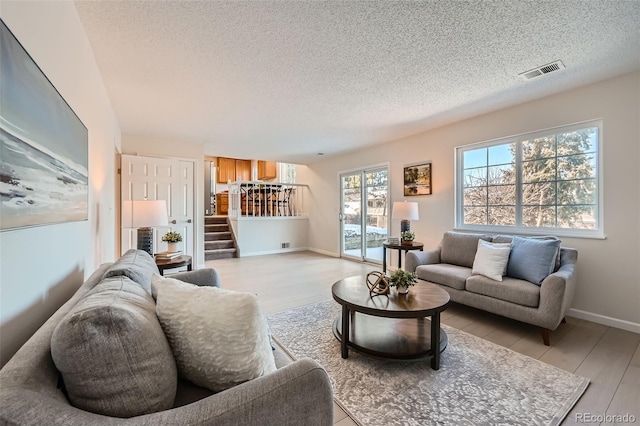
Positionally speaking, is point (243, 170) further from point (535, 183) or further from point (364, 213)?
point (535, 183)

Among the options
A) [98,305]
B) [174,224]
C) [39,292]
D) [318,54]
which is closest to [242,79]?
[318,54]

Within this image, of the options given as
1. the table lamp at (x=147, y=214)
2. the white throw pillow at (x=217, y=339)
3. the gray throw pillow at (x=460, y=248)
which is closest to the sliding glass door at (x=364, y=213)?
the gray throw pillow at (x=460, y=248)

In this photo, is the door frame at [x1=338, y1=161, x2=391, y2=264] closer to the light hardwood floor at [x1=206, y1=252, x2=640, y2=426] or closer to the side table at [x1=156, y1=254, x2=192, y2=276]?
the light hardwood floor at [x1=206, y1=252, x2=640, y2=426]

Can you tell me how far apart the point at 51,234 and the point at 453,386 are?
2.35m

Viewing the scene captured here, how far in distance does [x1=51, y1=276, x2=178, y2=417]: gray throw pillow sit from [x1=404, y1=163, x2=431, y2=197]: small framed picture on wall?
415 cm

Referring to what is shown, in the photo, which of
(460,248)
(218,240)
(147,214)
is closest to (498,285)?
(460,248)

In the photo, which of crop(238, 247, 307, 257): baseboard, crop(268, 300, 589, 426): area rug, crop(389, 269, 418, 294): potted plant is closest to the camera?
crop(268, 300, 589, 426): area rug

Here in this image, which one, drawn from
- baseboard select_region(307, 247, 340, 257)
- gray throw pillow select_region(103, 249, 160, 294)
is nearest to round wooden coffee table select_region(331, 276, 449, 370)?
gray throw pillow select_region(103, 249, 160, 294)

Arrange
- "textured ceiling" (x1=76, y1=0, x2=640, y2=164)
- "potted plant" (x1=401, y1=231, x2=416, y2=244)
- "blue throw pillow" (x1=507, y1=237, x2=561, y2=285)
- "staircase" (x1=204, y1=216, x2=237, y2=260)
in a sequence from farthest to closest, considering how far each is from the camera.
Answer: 1. "staircase" (x1=204, y1=216, x2=237, y2=260)
2. "potted plant" (x1=401, y1=231, x2=416, y2=244)
3. "blue throw pillow" (x1=507, y1=237, x2=561, y2=285)
4. "textured ceiling" (x1=76, y1=0, x2=640, y2=164)

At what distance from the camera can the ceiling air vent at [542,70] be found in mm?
2358

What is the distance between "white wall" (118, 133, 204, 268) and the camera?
4.56m

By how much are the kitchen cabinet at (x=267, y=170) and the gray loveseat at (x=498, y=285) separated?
22.7 ft

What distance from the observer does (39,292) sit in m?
1.15

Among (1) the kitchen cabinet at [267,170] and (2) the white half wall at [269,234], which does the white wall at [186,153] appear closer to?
(2) the white half wall at [269,234]
